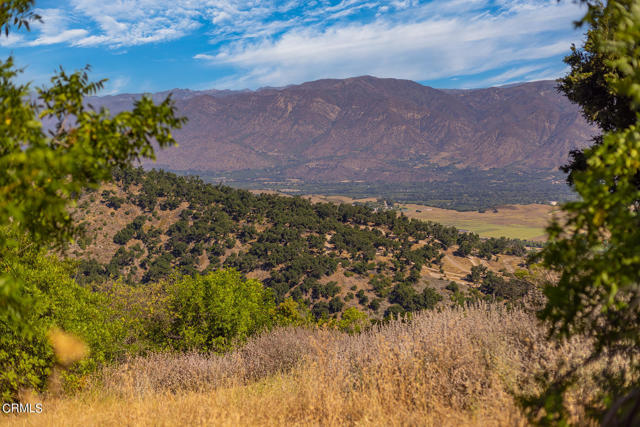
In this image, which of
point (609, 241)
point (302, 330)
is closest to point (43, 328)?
point (302, 330)

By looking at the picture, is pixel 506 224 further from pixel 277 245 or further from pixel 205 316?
pixel 205 316

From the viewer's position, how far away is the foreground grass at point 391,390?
6.13m

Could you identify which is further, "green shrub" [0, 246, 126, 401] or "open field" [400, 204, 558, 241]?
"open field" [400, 204, 558, 241]

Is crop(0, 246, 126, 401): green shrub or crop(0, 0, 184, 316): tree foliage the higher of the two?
crop(0, 0, 184, 316): tree foliage

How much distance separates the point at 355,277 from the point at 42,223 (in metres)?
51.1

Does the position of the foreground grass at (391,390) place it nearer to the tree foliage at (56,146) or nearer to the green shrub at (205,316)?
the tree foliage at (56,146)

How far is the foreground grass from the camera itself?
241 inches

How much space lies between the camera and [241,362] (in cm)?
1127

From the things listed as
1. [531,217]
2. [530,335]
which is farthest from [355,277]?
[531,217]

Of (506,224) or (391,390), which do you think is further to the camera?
(506,224)

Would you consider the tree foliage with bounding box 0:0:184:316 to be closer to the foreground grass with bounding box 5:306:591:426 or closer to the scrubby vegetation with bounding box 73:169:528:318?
the foreground grass with bounding box 5:306:591:426

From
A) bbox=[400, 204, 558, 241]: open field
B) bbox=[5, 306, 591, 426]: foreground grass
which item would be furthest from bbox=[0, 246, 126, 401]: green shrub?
bbox=[400, 204, 558, 241]: open field

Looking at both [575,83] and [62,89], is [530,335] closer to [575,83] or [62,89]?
[62,89]

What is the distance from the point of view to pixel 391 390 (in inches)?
266
